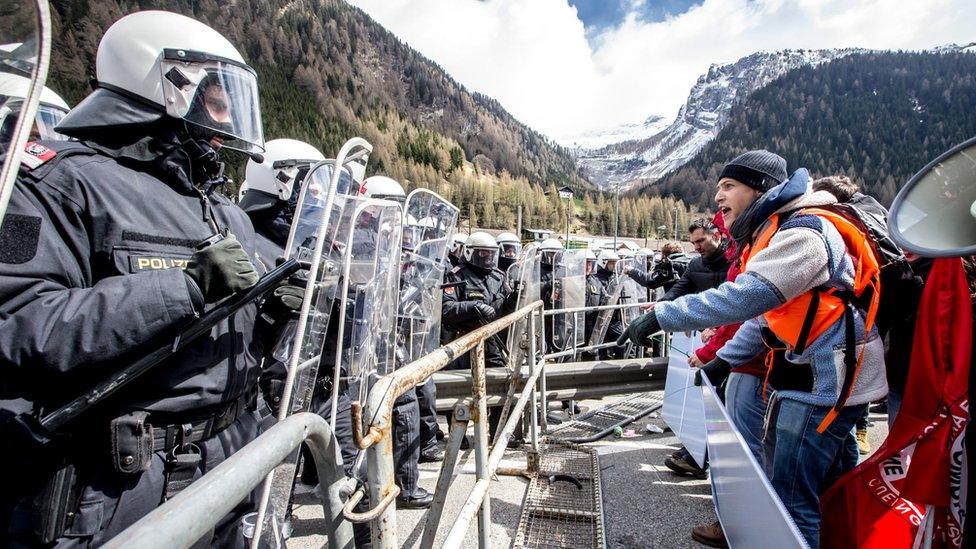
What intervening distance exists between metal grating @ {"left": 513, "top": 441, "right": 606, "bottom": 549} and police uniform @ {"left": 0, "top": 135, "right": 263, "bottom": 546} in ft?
6.19

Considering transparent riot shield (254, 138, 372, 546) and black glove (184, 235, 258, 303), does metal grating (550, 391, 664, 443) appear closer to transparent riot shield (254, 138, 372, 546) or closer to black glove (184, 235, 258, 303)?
transparent riot shield (254, 138, 372, 546)

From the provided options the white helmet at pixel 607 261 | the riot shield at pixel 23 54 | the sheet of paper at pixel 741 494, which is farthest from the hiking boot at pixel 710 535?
the white helmet at pixel 607 261

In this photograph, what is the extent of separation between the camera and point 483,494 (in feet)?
6.29

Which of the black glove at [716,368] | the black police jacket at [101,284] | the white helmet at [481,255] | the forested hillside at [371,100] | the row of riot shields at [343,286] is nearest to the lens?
the black police jacket at [101,284]

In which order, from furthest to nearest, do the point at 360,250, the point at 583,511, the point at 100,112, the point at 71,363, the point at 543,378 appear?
the point at 543,378 → the point at 583,511 → the point at 360,250 → the point at 100,112 → the point at 71,363

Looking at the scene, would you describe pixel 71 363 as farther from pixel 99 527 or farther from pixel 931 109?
pixel 931 109

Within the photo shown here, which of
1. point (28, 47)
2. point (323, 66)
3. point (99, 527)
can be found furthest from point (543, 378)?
point (323, 66)

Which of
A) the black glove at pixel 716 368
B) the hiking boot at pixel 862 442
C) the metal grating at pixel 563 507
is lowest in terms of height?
the metal grating at pixel 563 507

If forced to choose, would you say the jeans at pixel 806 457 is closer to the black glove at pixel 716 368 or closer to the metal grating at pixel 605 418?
the black glove at pixel 716 368

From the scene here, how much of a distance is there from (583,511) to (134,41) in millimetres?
3184

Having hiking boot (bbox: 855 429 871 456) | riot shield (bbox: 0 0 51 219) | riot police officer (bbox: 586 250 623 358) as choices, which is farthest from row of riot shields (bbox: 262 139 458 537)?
riot police officer (bbox: 586 250 623 358)

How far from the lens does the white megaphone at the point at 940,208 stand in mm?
1192

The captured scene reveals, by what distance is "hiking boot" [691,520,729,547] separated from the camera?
2.66m

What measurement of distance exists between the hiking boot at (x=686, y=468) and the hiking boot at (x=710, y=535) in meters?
0.78
